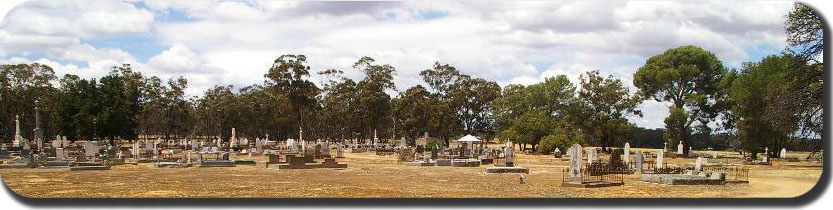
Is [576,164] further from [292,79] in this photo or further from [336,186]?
[292,79]

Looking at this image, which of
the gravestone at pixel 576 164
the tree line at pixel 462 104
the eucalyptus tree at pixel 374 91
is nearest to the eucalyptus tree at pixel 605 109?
the tree line at pixel 462 104

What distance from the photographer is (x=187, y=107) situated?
90.9 metres

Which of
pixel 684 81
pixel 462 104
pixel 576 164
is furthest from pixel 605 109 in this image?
pixel 576 164

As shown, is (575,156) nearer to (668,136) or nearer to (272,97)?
(668,136)

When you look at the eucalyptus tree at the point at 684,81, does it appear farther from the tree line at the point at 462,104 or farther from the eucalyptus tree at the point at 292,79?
the eucalyptus tree at the point at 292,79

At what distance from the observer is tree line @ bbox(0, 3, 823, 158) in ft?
151

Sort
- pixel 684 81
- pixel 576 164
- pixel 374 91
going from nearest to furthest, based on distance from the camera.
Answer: pixel 576 164, pixel 684 81, pixel 374 91

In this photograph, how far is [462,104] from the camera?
274 feet

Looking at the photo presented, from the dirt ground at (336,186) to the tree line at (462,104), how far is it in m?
11.2

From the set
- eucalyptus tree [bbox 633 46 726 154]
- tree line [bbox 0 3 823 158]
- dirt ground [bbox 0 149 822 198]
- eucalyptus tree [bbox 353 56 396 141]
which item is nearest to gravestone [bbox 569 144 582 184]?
dirt ground [bbox 0 149 822 198]

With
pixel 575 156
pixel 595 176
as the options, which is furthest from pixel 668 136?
pixel 575 156

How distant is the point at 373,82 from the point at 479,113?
53.4 feet

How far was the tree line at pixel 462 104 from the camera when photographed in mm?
46000

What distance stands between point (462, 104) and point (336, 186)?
2507 inches
